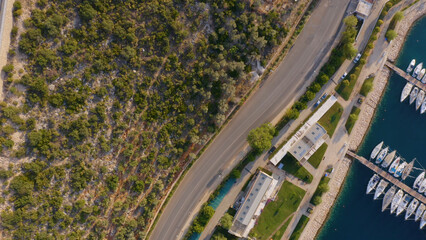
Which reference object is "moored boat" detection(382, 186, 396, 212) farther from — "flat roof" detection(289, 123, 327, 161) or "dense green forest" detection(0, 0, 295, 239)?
"dense green forest" detection(0, 0, 295, 239)

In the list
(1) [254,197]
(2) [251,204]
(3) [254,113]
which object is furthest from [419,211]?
(3) [254,113]

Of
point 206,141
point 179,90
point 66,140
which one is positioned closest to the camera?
point 66,140

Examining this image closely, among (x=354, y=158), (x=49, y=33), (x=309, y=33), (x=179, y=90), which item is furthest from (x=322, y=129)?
(x=49, y=33)

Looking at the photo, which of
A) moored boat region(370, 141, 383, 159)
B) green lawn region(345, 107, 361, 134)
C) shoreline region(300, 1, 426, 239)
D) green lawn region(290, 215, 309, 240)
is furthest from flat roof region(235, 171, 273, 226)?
moored boat region(370, 141, 383, 159)

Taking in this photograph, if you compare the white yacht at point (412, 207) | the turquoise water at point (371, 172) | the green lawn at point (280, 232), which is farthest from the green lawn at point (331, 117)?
the white yacht at point (412, 207)

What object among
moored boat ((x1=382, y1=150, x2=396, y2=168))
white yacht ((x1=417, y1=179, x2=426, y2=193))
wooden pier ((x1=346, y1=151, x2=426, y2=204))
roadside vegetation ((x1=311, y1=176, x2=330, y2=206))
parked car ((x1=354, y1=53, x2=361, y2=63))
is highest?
parked car ((x1=354, y1=53, x2=361, y2=63))

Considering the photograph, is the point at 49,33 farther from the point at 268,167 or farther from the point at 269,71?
the point at 268,167

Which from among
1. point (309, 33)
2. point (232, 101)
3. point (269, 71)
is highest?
point (309, 33)
